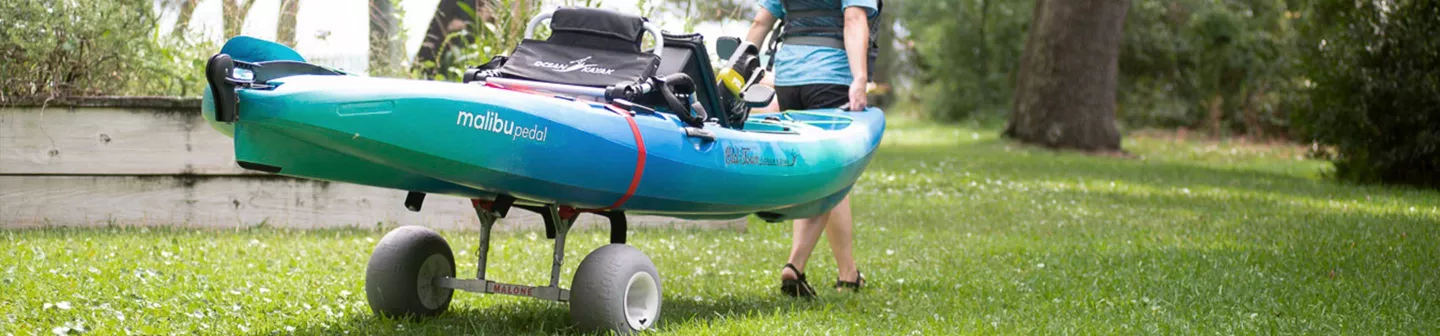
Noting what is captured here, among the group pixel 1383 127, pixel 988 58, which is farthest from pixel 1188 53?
pixel 1383 127

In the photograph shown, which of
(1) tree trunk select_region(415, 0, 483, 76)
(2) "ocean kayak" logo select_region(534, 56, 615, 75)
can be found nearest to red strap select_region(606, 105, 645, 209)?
(2) "ocean kayak" logo select_region(534, 56, 615, 75)

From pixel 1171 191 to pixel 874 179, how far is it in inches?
97.8

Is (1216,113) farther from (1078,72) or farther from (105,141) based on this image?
(105,141)

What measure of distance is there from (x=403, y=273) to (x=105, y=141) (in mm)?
2895

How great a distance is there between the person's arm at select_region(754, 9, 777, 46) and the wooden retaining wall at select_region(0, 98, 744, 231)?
2.33 m

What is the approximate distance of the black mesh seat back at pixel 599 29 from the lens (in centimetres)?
454

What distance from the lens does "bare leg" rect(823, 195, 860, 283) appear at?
572 centimetres

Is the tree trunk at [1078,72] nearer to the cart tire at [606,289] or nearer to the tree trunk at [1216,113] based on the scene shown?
the tree trunk at [1216,113]

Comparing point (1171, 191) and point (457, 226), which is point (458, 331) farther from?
point (1171, 191)

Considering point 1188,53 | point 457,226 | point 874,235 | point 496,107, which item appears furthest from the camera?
point 1188,53

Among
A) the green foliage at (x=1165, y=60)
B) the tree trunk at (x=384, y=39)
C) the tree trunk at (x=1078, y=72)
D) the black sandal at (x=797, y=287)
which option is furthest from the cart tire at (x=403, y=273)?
the green foliage at (x=1165, y=60)

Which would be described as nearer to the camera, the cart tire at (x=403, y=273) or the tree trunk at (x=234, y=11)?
the cart tire at (x=403, y=273)

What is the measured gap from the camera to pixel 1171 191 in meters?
11.4

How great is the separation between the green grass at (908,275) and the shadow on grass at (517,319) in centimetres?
1
